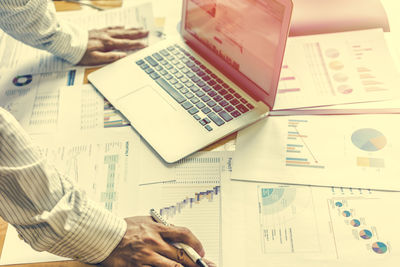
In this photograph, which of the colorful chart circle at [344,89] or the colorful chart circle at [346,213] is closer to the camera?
the colorful chart circle at [346,213]

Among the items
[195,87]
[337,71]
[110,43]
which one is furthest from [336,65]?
[110,43]

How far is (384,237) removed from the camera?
79 cm

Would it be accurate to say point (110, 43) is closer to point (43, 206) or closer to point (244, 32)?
point (244, 32)

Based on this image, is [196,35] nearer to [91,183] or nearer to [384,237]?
[91,183]

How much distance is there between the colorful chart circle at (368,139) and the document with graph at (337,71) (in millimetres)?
92

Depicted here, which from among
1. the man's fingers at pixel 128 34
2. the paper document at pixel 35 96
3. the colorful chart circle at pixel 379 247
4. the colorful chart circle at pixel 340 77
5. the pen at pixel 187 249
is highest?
the colorful chart circle at pixel 340 77

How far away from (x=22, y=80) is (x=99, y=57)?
191 mm

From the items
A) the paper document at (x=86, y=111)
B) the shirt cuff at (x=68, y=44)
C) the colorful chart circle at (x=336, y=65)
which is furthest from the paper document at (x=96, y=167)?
the colorful chart circle at (x=336, y=65)

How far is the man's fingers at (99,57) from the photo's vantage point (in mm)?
1138

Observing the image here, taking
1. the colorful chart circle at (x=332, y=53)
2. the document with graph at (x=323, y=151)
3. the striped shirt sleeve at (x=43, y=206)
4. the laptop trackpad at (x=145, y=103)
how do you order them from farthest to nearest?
the colorful chart circle at (x=332, y=53) → the laptop trackpad at (x=145, y=103) → the document with graph at (x=323, y=151) → the striped shirt sleeve at (x=43, y=206)

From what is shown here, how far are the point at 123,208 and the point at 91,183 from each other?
0.09 m

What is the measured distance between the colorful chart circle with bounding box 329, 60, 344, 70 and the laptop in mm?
214

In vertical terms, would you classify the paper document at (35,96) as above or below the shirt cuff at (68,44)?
below

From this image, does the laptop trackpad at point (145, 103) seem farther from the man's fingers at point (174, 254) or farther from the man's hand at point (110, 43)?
the man's fingers at point (174, 254)
